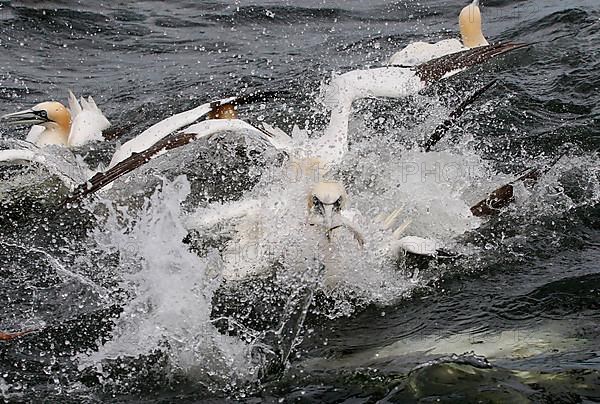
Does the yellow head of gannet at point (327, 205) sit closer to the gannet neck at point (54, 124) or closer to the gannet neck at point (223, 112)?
the gannet neck at point (223, 112)

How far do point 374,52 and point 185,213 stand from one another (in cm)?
617

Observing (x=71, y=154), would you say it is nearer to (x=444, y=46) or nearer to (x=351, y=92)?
(x=351, y=92)

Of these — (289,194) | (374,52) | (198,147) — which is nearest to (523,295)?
(289,194)

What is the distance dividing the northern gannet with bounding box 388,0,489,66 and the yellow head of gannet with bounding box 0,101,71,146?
11.8ft

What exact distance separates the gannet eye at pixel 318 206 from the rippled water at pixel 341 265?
0.27 meters

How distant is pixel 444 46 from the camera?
1052cm

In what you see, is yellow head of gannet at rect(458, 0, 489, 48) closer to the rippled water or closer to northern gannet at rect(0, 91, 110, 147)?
the rippled water

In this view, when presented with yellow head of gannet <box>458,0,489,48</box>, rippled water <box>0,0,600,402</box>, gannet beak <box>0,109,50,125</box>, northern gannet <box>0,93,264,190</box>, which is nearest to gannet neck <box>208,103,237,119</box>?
northern gannet <box>0,93,264,190</box>

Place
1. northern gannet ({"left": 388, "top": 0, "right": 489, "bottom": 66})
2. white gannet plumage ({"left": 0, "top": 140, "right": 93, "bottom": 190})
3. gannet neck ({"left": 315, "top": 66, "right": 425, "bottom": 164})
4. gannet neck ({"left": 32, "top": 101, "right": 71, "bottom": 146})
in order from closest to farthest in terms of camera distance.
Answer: gannet neck ({"left": 315, "top": 66, "right": 425, "bottom": 164}), white gannet plumage ({"left": 0, "top": 140, "right": 93, "bottom": 190}), northern gannet ({"left": 388, "top": 0, "right": 489, "bottom": 66}), gannet neck ({"left": 32, "top": 101, "right": 71, "bottom": 146})

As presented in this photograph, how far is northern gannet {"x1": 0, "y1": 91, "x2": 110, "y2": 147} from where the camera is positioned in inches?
390

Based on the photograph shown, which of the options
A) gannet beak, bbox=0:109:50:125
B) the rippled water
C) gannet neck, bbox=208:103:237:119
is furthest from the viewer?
gannet beak, bbox=0:109:50:125

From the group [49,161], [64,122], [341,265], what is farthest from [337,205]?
[64,122]

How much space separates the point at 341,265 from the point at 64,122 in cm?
506

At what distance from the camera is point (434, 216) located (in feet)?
23.7
